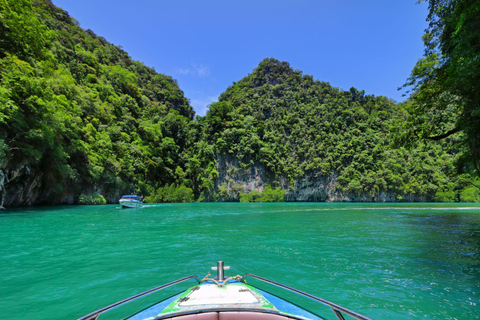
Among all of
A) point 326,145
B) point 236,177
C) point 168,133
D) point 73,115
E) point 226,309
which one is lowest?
point 226,309

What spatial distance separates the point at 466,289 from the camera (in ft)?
13.8

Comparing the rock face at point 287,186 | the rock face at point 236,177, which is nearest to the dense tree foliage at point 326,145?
the rock face at point 287,186

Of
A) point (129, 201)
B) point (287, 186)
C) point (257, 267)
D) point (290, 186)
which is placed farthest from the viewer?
point (287, 186)

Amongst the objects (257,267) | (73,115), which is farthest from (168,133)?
(257,267)

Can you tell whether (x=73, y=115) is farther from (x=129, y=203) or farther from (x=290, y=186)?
(x=290, y=186)

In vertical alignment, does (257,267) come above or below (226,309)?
below

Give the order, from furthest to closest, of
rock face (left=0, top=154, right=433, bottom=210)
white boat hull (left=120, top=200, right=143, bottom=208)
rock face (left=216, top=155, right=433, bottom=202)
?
rock face (left=216, top=155, right=433, bottom=202) < rock face (left=0, top=154, right=433, bottom=210) < white boat hull (left=120, top=200, right=143, bottom=208)

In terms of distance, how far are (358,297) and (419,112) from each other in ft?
30.1

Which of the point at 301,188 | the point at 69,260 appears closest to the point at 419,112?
the point at 69,260

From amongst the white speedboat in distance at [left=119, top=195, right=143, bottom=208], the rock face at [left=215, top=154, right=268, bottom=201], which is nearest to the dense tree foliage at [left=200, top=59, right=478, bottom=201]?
the rock face at [left=215, top=154, right=268, bottom=201]

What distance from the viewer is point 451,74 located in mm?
6215

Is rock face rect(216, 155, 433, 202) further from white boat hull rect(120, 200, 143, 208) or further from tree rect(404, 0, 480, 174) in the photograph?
Result: tree rect(404, 0, 480, 174)

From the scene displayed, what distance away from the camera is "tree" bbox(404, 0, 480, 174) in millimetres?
5445

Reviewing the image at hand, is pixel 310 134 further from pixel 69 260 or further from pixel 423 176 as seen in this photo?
pixel 69 260
